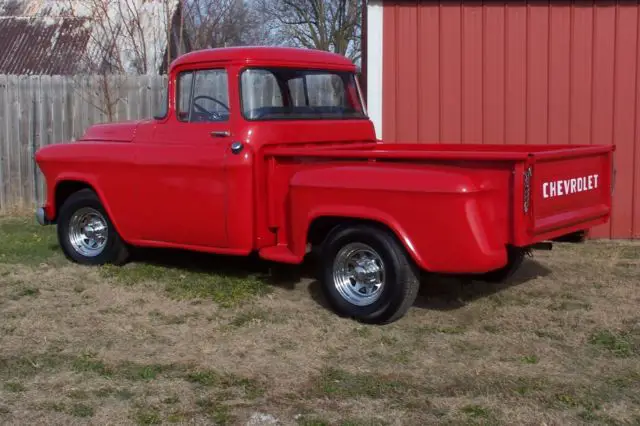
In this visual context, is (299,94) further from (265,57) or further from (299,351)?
(299,351)

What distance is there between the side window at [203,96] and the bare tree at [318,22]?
64.6ft

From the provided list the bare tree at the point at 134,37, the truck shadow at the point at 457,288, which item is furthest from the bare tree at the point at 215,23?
the truck shadow at the point at 457,288

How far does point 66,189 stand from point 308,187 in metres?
3.06

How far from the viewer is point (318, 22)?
92.9 feet

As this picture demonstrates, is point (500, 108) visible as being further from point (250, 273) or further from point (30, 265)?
point (30, 265)

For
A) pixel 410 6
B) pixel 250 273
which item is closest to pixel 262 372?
pixel 250 273

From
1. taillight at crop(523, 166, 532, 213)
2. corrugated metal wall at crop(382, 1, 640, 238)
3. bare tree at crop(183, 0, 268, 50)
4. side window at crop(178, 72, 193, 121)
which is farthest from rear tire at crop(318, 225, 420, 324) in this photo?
bare tree at crop(183, 0, 268, 50)

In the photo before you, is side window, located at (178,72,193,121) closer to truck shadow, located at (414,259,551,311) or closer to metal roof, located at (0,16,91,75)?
truck shadow, located at (414,259,551,311)

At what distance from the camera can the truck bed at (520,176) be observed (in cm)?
577

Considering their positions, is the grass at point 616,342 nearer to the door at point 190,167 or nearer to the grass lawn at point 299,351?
the grass lawn at point 299,351

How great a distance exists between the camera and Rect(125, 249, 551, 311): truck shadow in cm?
714

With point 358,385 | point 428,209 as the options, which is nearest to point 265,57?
point 428,209

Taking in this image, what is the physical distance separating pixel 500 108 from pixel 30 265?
5145 millimetres

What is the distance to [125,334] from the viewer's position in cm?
627
